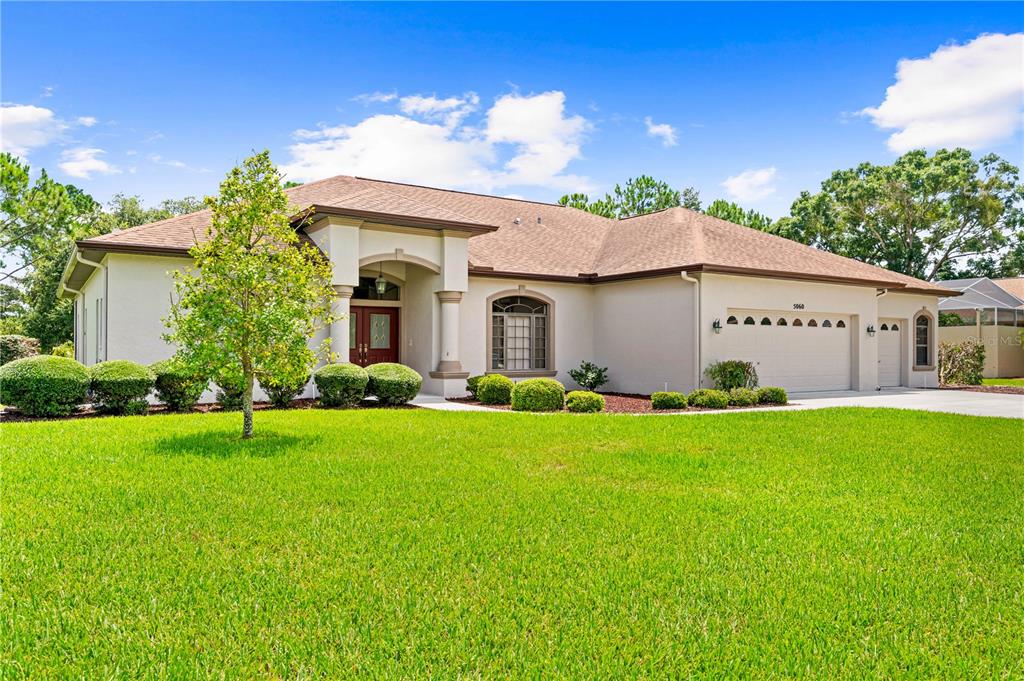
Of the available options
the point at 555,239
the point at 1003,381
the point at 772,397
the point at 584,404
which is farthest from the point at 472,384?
the point at 1003,381

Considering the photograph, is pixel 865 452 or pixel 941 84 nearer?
pixel 865 452

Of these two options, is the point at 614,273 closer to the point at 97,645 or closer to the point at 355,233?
the point at 355,233

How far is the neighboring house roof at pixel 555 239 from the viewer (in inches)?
623

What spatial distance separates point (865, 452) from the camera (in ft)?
Result: 29.1

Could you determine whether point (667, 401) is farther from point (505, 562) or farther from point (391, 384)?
point (505, 562)

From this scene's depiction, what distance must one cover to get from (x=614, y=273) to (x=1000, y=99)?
9.82m

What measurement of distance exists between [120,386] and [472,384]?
24.3 feet

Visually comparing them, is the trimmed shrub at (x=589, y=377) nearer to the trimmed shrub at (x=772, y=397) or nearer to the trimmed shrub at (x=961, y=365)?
the trimmed shrub at (x=772, y=397)

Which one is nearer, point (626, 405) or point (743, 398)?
point (743, 398)

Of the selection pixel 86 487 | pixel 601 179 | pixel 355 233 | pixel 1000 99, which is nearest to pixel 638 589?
pixel 86 487

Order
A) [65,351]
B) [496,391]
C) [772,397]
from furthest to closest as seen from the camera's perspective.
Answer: [65,351] < [772,397] < [496,391]

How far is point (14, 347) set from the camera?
28641 mm

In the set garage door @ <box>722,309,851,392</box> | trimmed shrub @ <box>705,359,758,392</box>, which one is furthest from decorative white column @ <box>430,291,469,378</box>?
garage door @ <box>722,309,851,392</box>

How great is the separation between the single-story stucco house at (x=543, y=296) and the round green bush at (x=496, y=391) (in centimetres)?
163
